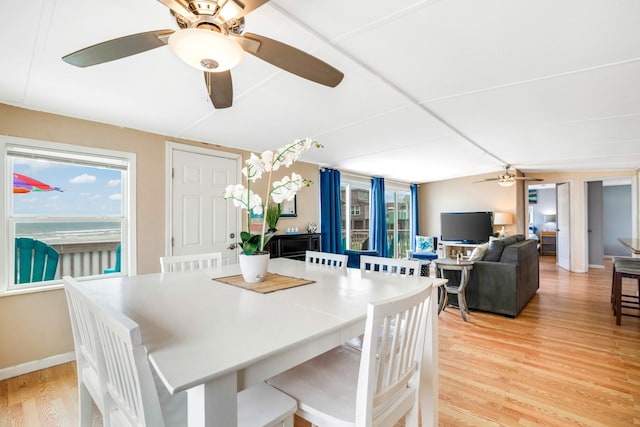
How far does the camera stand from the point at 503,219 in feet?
21.7

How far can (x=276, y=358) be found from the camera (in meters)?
0.96

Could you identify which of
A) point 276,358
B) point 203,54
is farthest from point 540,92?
point 276,358

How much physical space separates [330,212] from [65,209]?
11.7 ft

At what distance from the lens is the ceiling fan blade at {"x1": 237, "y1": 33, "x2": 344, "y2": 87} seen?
1.34 meters

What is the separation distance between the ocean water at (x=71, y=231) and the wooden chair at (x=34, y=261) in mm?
63

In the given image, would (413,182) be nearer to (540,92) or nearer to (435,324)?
(540,92)

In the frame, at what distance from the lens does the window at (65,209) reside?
2539 mm

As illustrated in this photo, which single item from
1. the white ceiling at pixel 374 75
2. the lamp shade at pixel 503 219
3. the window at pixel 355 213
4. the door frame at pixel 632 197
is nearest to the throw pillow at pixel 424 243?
the lamp shade at pixel 503 219

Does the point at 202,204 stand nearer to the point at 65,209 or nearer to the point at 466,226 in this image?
the point at 65,209

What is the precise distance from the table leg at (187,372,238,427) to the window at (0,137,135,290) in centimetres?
280

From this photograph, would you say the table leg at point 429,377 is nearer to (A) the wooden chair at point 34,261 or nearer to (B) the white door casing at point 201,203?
(B) the white door casing at point 201,203

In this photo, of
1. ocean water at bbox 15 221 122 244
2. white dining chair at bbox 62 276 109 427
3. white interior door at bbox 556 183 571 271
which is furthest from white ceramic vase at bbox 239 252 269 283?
white interior door at bbox 556 183 571 271

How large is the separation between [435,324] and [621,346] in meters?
2.68

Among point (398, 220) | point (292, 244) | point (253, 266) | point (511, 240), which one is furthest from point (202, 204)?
point (398, 220)
